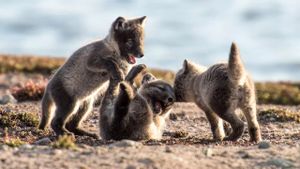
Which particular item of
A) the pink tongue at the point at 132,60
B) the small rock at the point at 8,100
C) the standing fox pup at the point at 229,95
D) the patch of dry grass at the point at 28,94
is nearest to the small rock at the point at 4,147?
the pink tongue at the point at 132,60

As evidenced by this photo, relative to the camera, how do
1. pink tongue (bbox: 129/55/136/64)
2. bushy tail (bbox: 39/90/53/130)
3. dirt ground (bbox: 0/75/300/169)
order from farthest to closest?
bushy tail (bbox: 39/90/53/130) < pink tongue (bbox: 129/55/136/64) < dirt ground (bbox: 0/75/300/169)

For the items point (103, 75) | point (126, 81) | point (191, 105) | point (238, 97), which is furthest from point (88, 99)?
point (191, 105)

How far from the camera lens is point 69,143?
10.3 m

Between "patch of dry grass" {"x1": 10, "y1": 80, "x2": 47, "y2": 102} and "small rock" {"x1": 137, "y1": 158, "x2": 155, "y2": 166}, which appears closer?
"small rock" {"x1": 137, "y1": 158, "x2": 155, "y2": 166}

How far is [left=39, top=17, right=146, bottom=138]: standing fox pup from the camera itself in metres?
13.2

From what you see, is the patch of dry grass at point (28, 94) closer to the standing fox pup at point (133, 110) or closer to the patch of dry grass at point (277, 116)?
the patch of dry grass at point (277, 116)

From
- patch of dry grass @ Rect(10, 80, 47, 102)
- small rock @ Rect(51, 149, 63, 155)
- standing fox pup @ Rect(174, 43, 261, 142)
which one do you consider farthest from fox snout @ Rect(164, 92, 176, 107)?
patch of dry grass @ Rect(10, 80, 47, 102)

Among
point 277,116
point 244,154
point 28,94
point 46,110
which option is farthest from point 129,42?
point 28,94

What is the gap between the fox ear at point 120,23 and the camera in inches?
527

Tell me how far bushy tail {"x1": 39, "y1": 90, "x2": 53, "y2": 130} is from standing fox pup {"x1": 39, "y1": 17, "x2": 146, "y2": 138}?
0.08 ft

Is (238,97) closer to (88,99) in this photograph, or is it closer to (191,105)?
(88,99)

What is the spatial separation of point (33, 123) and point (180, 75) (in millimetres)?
2916

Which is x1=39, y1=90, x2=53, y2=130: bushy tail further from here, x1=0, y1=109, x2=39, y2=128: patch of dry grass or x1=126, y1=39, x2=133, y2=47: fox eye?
x1=126, y1=39, x2=133, y2=47: fox eye

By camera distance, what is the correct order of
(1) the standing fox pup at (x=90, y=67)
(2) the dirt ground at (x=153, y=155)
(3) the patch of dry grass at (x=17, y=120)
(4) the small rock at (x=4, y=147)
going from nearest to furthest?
1. (2) the dirt ground at (x=153, y=155)
2. (4) the small rock at (x=4, y=147)
3. (1) the standing fox pup at (x=90, y=67)
4. (3) the patch of dry grass at (x=17, y=120)
